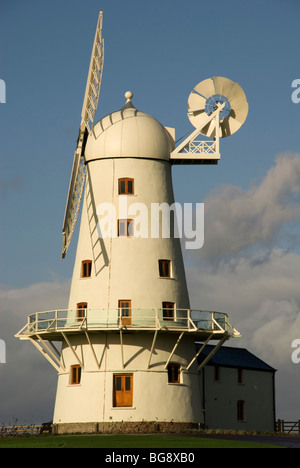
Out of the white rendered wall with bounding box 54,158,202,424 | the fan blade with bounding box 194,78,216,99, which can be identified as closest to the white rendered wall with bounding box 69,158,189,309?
the white rendered wall with bounding box 54,158,202,424

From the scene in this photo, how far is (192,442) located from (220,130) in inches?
880

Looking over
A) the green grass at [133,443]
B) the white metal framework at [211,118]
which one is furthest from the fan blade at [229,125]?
the green grass at [133,443]

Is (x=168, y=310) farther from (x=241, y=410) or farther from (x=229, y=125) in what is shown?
(x=241, y=410)

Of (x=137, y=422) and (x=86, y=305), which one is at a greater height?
(x=86, y=305)

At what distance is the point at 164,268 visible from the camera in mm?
53875

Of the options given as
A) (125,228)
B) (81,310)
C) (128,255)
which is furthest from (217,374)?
(125,228)

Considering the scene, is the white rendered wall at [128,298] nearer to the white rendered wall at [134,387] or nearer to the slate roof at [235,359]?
A: the white rendered wall at [134,387]

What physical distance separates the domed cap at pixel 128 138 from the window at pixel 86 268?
6.15 metres

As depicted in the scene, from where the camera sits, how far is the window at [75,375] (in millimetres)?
53000

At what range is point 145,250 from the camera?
53375 mm

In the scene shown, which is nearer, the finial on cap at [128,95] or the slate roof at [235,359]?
the finial on cap at [128,95]

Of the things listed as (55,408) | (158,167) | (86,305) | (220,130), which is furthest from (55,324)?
(220,130)

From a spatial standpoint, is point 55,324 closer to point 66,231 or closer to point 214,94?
point 66,231
